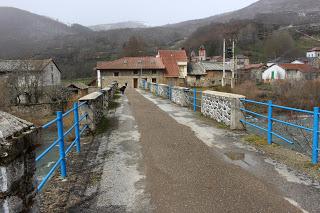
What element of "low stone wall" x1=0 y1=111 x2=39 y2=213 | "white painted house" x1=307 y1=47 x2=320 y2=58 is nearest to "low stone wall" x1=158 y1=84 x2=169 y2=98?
"low stone wall" x1=0 y1=111 x2=39 y2=213

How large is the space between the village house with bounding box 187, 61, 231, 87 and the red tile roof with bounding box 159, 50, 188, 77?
2734 millimetres

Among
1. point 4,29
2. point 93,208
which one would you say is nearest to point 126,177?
point 93,208

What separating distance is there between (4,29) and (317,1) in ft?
479

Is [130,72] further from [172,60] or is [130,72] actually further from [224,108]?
[224,108]

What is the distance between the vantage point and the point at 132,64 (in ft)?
160

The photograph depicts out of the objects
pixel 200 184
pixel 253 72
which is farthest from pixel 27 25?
pixel 200 184

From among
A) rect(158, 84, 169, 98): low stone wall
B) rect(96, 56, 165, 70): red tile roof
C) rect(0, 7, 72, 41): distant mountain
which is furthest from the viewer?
rect(0, 7, 72, 41): distant mountain

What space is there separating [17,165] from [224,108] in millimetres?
7255

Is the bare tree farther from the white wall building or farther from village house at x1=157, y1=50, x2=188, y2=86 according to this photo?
the white wall building

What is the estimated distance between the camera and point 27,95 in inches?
1341

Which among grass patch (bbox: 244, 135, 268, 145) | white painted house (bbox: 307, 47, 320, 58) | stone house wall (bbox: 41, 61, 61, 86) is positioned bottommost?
grass patch (bbox: 244, 135, 268, 145)

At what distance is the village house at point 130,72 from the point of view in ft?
156

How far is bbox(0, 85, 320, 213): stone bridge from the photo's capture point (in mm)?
3512

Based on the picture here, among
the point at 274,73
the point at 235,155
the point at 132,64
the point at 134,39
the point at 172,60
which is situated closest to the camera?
the point at 235,155
